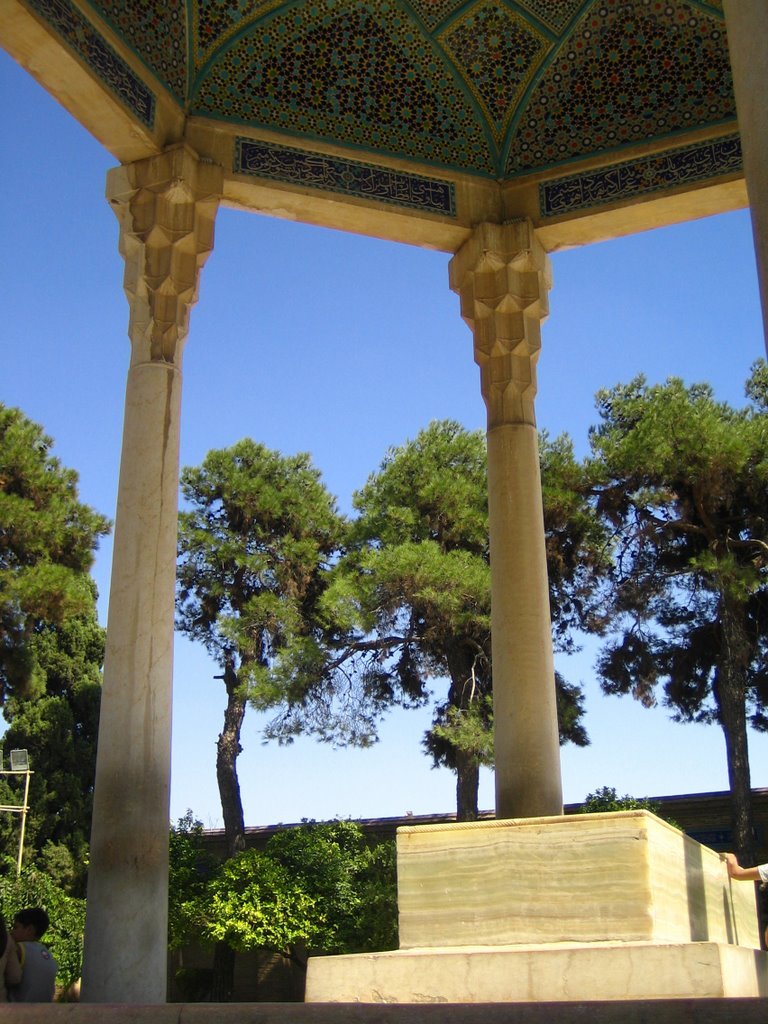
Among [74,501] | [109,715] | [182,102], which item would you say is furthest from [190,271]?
[74,501]

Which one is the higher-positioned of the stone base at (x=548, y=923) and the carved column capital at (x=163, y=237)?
the carved column capital at (x=163, y=237)

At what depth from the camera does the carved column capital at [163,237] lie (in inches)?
299

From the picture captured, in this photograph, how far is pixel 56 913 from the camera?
16.5 meters

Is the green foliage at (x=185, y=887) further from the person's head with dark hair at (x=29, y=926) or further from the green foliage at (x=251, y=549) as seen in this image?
the person's head with dark hair at (x=29, y=926)

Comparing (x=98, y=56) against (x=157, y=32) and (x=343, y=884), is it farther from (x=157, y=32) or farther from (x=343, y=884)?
(x=343, y=884)

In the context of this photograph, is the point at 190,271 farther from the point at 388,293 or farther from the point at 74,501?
the point at 74,501

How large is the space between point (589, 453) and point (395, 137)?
1125 centimetres

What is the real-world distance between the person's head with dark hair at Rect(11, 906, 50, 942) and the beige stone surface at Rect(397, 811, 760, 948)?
170cm

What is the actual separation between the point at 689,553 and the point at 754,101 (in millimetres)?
15291

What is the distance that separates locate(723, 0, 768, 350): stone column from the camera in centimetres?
406

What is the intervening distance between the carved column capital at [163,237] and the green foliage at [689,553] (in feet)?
37.7

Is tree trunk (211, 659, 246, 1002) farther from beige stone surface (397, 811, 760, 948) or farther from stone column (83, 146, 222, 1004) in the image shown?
beige stone surface (397, 811, 760, 948)

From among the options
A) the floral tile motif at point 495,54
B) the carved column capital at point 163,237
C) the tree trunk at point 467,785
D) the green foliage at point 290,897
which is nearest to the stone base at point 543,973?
the carved column capital at point 163,237

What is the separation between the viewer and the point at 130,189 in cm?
798
